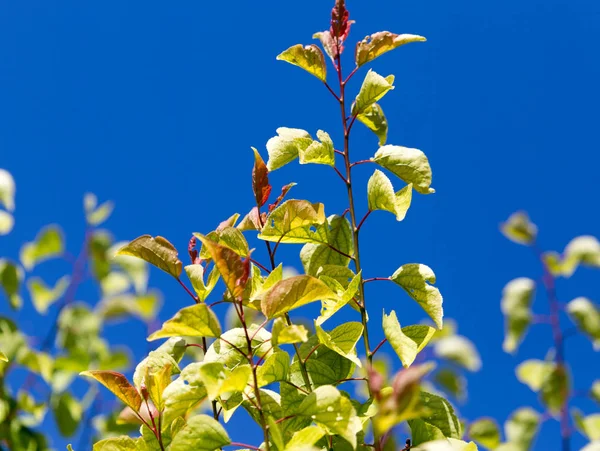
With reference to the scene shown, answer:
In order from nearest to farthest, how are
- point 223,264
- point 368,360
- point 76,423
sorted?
point 223,264 → point 368,360 → point 76,423

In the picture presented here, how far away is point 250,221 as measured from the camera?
1.02 m

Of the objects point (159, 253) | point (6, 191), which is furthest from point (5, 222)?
point (159, 253)

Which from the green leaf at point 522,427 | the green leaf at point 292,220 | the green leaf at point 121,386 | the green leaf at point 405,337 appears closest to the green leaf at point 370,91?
the green leaf at point 292,220

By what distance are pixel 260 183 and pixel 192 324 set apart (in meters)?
0.32

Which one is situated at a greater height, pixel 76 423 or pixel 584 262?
pixel 584 262

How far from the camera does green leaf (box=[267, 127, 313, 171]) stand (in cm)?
105

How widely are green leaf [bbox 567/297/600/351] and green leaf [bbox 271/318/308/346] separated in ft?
4.86

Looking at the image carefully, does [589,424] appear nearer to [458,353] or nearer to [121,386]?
[458,353]

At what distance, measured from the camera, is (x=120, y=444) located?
0.90 metres

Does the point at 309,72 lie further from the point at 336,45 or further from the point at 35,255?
the point at 35,255

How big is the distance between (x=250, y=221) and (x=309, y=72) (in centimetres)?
29

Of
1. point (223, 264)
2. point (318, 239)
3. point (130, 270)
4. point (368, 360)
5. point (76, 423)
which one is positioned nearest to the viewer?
point (223, 264)

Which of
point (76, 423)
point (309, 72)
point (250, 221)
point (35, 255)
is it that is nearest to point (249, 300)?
point (250, 221)

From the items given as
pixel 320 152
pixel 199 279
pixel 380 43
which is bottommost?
pixel 199 279
